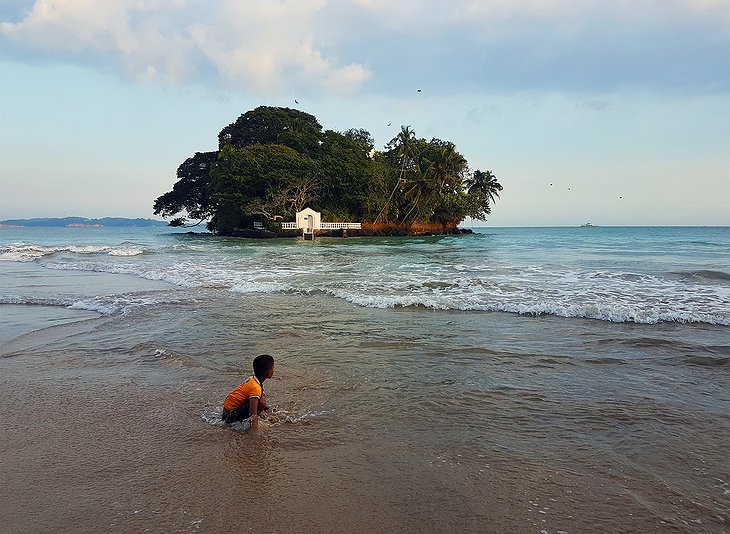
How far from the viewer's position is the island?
5547 centimetres

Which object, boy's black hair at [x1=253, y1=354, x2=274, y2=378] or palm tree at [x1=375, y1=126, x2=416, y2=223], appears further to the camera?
palm tree at [x1=375, y1=126, x2=416, y2=223]

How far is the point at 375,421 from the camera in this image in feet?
14.5

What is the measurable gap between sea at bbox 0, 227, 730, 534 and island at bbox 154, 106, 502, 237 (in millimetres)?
46764

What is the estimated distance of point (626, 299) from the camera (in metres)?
11.1

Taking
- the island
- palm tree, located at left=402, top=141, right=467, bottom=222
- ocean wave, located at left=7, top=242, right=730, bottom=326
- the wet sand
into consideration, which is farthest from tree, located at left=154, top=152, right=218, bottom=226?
the wet sand

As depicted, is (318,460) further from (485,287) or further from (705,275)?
(705,275)

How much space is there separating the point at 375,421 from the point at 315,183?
5608cm

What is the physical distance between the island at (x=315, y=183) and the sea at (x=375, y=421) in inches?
1841

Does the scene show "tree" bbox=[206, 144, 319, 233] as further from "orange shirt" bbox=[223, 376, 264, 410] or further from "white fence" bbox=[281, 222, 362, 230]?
"orange shirt" bbox=[223, 376, 264, 410]

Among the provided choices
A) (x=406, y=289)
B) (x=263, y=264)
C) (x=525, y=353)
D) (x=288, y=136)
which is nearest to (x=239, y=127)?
(x=288, y=136)

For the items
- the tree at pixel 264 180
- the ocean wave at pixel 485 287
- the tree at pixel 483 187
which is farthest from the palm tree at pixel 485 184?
the ocean wave at pixel 485 287

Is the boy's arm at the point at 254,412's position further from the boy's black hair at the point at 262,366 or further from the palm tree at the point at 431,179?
the palm tree at the point at 431,179

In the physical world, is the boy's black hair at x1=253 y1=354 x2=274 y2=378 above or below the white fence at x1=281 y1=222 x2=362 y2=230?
below

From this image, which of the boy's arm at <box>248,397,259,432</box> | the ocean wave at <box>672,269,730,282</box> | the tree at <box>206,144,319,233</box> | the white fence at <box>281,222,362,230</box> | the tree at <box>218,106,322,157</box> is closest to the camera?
the boy's arm at <box>248,397,259,432</box>
